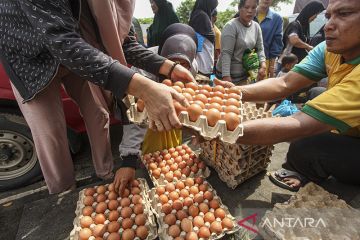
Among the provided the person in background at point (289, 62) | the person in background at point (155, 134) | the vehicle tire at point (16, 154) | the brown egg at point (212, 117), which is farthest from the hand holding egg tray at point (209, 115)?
the person in background at point (289, 62)

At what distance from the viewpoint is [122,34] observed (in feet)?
6.29

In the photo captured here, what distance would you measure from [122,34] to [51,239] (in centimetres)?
184

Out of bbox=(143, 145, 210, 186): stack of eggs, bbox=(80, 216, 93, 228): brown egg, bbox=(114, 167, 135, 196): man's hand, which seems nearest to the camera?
bbox=(80, 216, 93, 228): brown egg

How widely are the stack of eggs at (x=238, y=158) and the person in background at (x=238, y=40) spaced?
1.23 metres

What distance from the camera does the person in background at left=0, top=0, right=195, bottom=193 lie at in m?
1.31

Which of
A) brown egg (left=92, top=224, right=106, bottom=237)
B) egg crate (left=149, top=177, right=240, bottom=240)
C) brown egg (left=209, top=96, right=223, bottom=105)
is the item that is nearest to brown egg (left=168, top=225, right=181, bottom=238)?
egg crate (left=149, top=177, right=240, bottom=240)

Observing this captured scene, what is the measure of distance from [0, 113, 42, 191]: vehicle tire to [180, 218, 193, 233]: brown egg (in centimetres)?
202

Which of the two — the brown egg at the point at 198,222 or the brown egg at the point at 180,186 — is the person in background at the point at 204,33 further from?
the brown egg at the point at 198,222

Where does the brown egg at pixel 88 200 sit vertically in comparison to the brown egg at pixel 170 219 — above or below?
below

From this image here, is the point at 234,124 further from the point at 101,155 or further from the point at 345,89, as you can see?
the point at 101,155

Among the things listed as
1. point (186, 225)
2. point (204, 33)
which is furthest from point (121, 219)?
point (204, 33)

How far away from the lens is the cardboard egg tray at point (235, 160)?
2.18m

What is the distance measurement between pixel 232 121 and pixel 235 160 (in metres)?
0.84

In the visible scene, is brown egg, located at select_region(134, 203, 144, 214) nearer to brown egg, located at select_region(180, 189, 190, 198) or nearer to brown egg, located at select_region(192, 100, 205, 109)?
brown egg, located at select_region(180, 189, 190, 198)
